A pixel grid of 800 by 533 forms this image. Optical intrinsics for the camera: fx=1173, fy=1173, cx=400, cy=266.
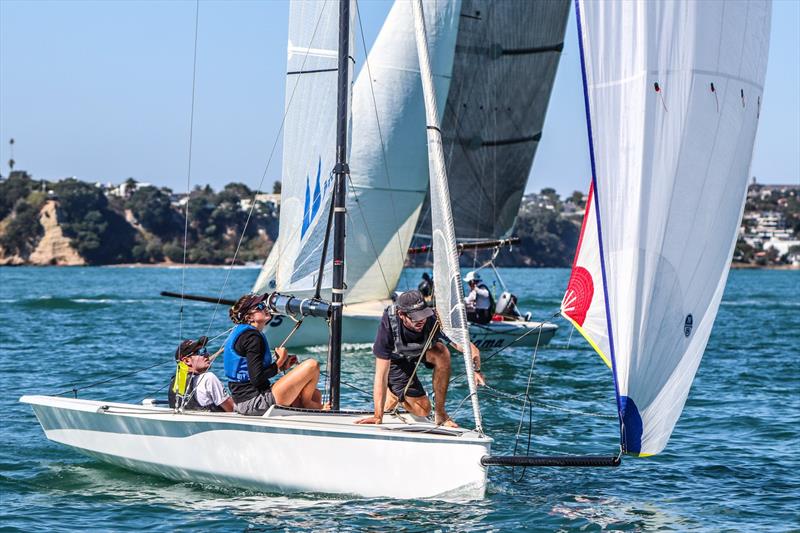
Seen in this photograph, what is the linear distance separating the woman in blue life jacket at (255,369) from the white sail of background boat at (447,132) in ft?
13.4

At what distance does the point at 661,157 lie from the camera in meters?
8.18

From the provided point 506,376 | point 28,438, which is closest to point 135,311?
point 506,376

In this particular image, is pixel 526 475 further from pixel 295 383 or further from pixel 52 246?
pixel 52 246

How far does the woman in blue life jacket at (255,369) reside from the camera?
32.1 feet

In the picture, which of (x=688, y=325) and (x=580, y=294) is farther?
(x=580, y=294)

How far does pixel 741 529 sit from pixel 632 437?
61.1 inches

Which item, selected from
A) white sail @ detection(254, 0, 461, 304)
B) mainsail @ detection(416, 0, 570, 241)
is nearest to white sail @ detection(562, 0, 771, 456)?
white sail @ detection(254, 0, 461, 304)

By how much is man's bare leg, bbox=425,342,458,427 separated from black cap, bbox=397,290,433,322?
0.35 m

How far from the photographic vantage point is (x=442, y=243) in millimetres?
9711

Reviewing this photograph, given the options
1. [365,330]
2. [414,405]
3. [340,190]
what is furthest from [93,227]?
[414,405]

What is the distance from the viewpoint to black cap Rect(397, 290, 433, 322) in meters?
9.50

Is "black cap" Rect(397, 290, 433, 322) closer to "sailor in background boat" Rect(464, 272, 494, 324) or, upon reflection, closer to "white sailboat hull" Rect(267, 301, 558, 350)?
"white sailboat hull" Rect(267, 301, 558, 350)

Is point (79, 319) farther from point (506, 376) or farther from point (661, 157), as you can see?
point (661, 157)

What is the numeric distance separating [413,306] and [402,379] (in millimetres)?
967
